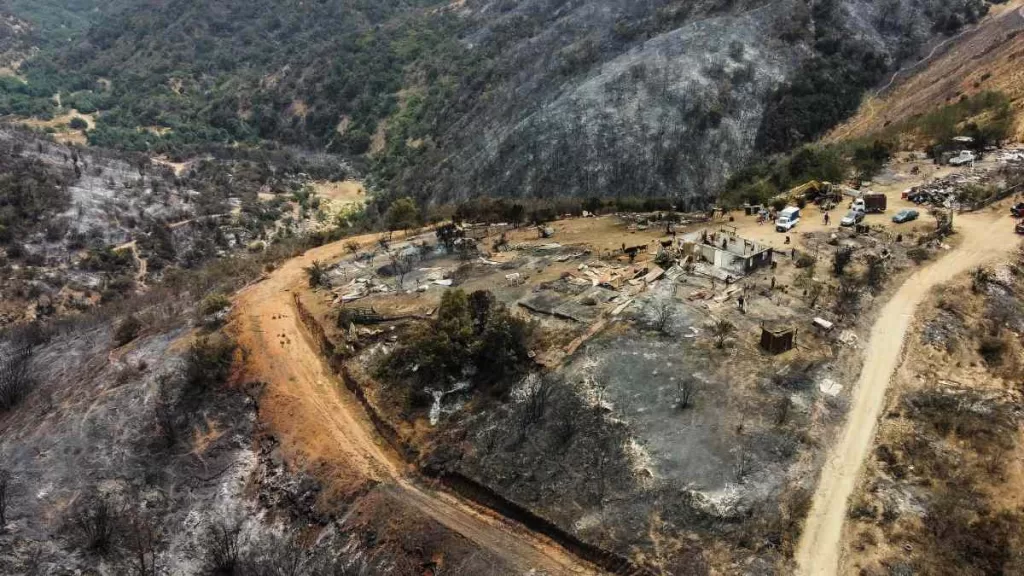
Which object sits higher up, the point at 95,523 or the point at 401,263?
the point at 401,263

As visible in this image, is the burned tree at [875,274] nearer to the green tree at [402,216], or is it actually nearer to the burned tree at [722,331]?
the burned tree at [722,331]

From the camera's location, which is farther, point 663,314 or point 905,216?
point 905,216

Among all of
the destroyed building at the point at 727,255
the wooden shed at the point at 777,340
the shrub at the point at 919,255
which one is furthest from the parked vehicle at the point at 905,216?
the wooden shed at the point at 777,340

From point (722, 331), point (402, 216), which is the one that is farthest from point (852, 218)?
point (402, 216)

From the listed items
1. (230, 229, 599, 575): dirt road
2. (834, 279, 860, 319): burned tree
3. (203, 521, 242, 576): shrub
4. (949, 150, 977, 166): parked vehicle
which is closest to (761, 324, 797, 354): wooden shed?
(834, 279, 860, 319): burned tree

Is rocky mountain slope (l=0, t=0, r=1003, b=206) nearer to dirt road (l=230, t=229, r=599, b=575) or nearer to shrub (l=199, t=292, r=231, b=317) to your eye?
shrub (l=199, t=292, r=231, b=317)

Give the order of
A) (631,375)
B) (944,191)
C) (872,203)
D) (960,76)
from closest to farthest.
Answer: (631,375), (872,203), (944,191), (960,76)

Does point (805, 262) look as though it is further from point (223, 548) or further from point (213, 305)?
point (213, 305)

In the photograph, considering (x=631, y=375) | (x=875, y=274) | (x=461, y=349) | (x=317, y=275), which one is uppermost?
(x=317, y=275)
